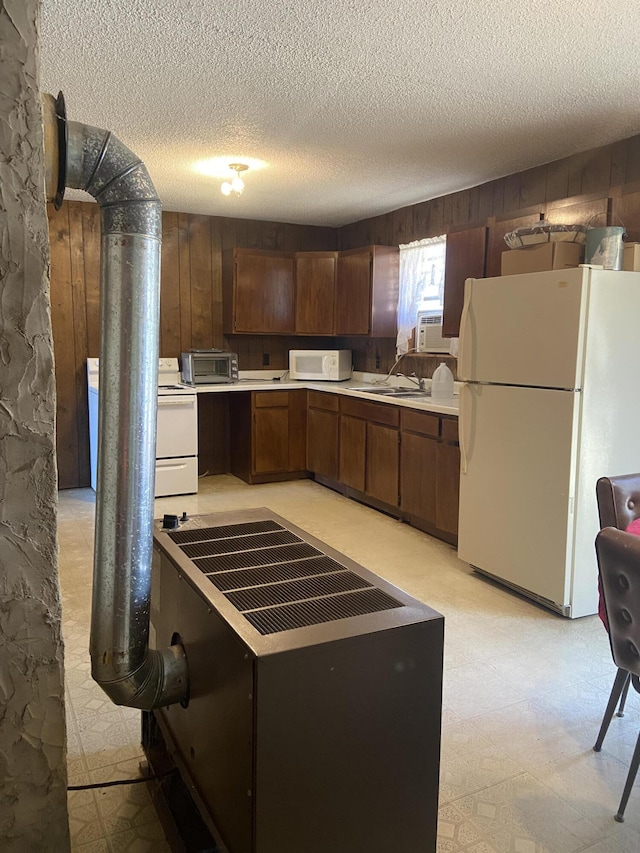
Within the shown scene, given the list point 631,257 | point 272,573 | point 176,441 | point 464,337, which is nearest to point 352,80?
point 464,337

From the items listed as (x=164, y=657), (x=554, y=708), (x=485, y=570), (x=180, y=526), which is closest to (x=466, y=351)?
(x=485, y=570)

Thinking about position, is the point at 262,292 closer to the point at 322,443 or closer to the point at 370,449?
the point at 322,443

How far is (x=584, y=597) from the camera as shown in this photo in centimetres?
300

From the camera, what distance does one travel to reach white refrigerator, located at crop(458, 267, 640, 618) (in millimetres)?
2861

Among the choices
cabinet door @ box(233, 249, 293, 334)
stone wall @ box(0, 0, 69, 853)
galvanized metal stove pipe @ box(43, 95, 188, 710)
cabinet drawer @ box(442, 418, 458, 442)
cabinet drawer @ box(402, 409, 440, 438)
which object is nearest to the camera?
Result: stone wall @ box(0, 0, 69, 853)

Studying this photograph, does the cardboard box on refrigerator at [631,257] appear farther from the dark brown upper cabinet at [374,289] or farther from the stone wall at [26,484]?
the stone wall at [26,484]

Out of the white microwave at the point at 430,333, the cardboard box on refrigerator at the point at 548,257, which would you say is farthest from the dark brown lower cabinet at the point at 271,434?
the cardboard box on refrigerator at the point at 548,257

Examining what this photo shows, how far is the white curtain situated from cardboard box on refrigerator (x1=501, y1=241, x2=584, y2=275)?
5.70 ft

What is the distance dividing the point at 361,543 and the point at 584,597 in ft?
4.69

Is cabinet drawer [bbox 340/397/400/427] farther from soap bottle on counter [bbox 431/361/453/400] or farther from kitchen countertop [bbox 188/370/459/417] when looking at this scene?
soap bottle on counter [bbox 431/361/453/400]

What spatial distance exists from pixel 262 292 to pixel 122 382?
15.2ft

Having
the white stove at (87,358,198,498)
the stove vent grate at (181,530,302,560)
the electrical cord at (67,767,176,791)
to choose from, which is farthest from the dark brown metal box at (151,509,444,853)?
the white stove at (87,358,198,498)

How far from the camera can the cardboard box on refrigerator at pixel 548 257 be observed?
312 centimetres

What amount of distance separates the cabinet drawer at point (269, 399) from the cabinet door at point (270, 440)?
4 centimetres
